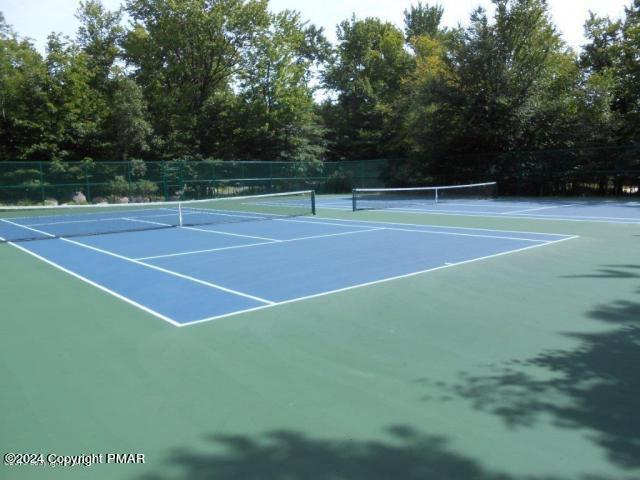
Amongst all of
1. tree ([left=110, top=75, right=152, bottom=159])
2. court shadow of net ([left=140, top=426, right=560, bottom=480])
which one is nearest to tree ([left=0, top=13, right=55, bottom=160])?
tree ([left=110, top=75, right=152, bottom=159])

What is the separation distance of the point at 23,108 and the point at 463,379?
34.5 metres

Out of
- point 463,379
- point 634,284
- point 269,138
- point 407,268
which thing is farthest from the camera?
point 269,138

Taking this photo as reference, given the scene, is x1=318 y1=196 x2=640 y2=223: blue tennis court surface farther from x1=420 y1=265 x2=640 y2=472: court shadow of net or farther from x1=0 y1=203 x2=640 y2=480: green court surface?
x1=420 y1=265 x2=640 y2=472: court shadow of net

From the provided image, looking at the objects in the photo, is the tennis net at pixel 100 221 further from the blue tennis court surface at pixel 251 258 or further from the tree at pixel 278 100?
the tree at pixel 278 100

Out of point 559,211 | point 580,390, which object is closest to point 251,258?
point 580,390

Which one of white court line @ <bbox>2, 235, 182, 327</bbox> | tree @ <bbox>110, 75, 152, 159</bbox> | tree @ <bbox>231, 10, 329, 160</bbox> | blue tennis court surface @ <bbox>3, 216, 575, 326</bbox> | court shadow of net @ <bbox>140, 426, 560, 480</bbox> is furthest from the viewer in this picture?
tree @ <bbox>231, 10, 329, 160</bbox>

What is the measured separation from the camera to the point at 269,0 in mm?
40531

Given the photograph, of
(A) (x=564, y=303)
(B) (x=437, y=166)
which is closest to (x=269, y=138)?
(B) (x=437, y=166)

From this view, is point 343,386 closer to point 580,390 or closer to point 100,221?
point 580,390

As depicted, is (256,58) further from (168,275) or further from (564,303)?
(564,303)

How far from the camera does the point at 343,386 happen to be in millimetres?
4074

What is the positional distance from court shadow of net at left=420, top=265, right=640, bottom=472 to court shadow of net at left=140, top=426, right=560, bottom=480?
0.68 m

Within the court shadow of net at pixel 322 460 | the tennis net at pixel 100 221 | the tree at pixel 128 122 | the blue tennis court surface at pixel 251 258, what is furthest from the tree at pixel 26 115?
the court shadow of net at pixel 322 460

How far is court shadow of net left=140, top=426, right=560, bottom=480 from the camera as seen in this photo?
2.87 meters
